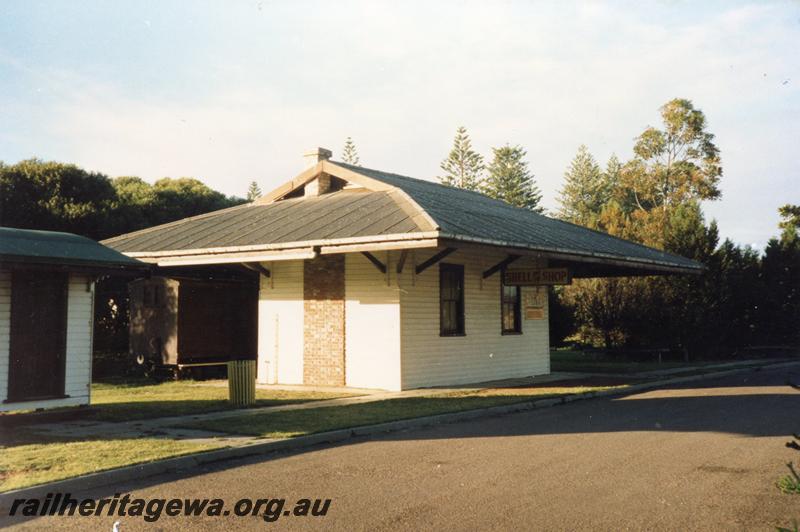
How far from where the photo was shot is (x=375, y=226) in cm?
1519

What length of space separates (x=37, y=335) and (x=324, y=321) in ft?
22.9

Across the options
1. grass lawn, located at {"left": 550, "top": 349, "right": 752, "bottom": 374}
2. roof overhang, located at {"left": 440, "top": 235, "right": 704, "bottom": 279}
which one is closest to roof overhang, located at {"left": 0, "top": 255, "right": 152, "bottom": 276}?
roof overhang, located at {"left": 440, "top": 235, "right": 704, "bottom": 279}

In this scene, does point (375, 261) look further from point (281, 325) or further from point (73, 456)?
point (73, 456)

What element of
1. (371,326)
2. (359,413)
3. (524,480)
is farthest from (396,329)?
(524,480)

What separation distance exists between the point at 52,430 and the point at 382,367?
24.4ft

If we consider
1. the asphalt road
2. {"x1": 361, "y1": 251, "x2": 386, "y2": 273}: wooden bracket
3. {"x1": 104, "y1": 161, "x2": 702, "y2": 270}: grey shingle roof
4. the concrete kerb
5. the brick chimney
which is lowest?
the asphalt road

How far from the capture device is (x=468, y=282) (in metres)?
18.7

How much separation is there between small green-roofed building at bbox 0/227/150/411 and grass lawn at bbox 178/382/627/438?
2.65 meters

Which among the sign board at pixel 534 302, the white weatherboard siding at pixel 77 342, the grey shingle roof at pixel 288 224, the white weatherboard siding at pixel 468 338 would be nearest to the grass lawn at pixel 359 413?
the white weatherboard siding at pixel 468 338

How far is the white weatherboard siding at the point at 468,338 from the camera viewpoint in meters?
16.6

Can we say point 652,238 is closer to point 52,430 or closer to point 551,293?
point 551,293

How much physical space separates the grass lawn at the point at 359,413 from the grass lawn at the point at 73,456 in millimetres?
1415

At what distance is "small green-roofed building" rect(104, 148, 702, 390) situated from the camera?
15977mm

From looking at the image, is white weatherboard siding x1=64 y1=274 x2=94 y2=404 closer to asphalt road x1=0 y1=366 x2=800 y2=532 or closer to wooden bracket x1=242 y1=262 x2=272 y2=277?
asphalt road x1=0 y1=366 x2=800 y2=532
